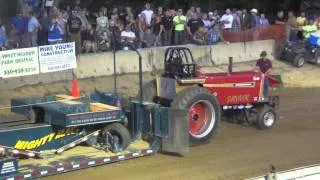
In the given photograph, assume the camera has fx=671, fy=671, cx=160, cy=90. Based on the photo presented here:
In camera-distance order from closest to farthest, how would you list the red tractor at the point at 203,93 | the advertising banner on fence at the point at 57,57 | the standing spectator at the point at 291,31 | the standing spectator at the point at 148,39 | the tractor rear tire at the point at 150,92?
the red tractor at the point at 203,93
the tractor rear tire at the point at 150,92
the advertising banner on fence at the point at 57,57
the standing spectator at the point at 148,39
the standing spectator at the point at 291,31

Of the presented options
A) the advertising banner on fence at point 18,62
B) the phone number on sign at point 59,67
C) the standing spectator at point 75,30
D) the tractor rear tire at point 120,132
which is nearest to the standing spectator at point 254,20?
the standing spectator at point 75,30

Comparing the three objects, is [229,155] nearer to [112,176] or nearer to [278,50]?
[112,176]

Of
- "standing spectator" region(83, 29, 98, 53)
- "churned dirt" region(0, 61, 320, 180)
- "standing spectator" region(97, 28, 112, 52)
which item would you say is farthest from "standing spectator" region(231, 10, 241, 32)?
"churned dirt" region(0, 61, 320, 180)

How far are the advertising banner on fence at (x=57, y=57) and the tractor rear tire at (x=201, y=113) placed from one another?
242 inches

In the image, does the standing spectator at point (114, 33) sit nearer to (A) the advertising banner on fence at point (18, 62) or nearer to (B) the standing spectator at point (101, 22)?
(B) the standing spectator at point (101, 22)

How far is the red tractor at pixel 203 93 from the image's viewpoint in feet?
38.9

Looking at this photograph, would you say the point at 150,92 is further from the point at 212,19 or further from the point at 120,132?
the point at 212,19

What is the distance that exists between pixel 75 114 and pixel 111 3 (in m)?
27.1

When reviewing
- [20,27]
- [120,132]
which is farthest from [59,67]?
[120,132]

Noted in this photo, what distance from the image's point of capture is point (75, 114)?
10.3 m

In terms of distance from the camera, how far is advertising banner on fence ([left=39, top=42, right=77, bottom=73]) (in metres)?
17.0

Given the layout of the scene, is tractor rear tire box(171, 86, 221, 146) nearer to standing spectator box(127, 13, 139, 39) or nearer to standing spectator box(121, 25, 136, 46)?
standing spectator box(121, 25, 136, 46)

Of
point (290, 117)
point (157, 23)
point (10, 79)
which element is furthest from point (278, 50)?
point (10, 79)

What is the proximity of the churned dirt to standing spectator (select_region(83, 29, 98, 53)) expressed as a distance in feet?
8.41
